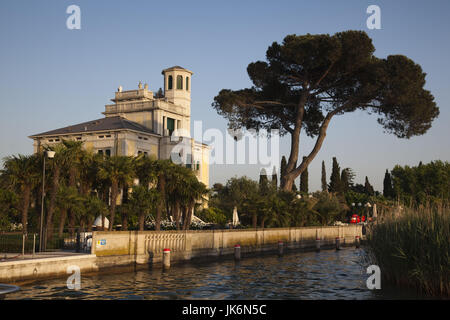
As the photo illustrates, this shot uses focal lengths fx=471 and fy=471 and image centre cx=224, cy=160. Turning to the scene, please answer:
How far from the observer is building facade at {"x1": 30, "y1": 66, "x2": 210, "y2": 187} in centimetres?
5530

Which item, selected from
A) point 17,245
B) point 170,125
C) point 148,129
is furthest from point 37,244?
point 170,125

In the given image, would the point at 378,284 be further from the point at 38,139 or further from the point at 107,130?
the point at 38,139

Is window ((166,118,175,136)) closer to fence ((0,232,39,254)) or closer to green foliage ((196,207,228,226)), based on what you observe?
Answer: green foliage ((196,207,228,226))

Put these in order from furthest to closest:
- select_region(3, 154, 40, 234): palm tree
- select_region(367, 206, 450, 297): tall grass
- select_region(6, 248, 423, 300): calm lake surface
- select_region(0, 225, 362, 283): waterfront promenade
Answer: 1. select_region(3, 154, 40, 234): palm tree
2. select_region(0, 225, 362, 283): waterfront promenade
3. select_region(6, 248, 423, 300): calm lake surface
4. select_region(367, 206, 450, 297): tall grass

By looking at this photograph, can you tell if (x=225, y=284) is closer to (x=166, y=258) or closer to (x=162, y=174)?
(x=166, y=258)

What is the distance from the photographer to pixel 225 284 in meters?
20.1

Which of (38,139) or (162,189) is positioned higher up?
(38,139)

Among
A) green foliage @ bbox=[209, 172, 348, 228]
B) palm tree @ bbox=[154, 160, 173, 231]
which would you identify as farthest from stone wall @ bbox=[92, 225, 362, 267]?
palm tree @ bbox=[154, 160, 173, 231]

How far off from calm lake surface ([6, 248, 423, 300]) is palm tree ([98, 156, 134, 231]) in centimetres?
787

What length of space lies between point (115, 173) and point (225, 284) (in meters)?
13.8

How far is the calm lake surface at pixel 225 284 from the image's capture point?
17.0m
